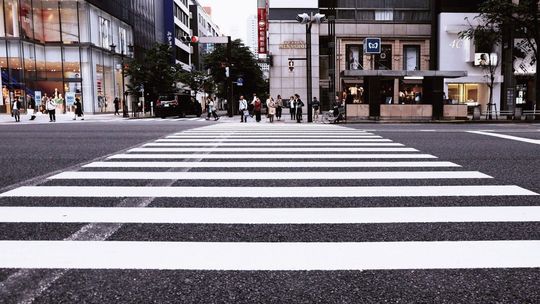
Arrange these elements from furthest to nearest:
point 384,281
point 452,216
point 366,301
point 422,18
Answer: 1. point 422,18
2. point 452,216
3. point 384,281
4. point 366,301

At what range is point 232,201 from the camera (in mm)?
5242

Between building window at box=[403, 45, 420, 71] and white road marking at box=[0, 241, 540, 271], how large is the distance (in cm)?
4071

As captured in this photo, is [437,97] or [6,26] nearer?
[437,97]

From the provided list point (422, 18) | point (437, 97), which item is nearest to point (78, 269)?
point (437, 97)

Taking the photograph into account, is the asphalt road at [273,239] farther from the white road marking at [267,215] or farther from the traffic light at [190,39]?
the traffic light at [190,39]

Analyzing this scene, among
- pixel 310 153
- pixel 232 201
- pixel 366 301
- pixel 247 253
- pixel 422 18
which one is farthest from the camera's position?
pixel 422 18

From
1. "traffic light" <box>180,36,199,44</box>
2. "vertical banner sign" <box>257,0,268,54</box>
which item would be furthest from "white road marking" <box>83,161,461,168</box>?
"vertical banner sign" <box>257,0,268,54</box>

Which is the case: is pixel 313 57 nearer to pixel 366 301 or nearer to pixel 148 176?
pixel 148 176

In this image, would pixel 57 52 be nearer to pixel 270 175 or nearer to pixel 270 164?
pixel 270 164

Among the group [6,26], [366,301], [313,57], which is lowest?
[366,301]

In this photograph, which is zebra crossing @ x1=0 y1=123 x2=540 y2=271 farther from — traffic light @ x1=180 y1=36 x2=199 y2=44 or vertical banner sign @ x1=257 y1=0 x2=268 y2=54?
vertical banner sign @ x1=257 y1=0 x2=268 y2=54

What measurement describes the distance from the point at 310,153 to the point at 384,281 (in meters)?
7.06

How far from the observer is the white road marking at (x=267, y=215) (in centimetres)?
437

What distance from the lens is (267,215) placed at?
181 inches
